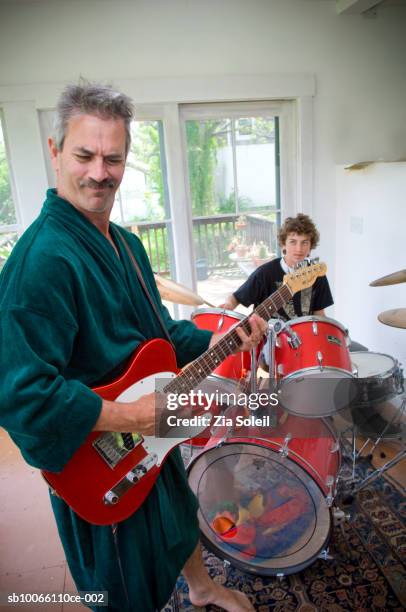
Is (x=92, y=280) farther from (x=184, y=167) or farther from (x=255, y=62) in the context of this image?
(x=255, y=62)

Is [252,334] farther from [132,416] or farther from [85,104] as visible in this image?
[85,104]

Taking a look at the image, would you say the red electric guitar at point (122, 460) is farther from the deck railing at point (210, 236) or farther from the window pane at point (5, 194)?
the window pane at point (5, 194)

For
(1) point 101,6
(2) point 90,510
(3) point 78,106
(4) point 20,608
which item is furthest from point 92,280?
(1) point 101,6

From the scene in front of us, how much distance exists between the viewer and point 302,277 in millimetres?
1657

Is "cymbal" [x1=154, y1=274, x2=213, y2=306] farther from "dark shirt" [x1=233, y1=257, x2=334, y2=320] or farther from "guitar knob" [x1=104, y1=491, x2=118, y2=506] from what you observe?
"guitar knob" [x1=104, y1=491, x2=118, y2=506]

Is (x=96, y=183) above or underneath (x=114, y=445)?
above

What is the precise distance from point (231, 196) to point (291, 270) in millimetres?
1002

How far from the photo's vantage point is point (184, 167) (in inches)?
115

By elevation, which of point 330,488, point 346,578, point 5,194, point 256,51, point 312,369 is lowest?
point 346,578

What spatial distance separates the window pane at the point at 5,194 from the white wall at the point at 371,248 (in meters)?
2.30

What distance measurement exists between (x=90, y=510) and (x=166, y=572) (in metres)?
0.32

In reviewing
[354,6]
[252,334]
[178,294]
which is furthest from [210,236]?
[252,334]

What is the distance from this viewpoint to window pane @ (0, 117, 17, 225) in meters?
2.73

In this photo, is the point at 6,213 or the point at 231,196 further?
the point at 231,196
